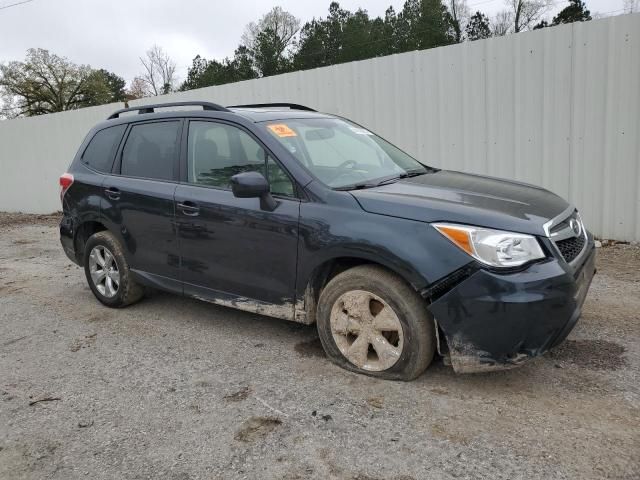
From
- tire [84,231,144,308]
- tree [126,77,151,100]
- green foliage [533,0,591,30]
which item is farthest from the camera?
tree [126,77,151,100]

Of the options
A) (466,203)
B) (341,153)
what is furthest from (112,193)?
(466,203)

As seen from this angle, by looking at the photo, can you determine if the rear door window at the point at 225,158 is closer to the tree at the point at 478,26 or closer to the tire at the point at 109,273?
the tire at the point at 109,273

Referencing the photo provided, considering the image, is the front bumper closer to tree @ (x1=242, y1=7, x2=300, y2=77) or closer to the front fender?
the front fender

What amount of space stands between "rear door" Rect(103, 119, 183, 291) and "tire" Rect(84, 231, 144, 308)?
5.6 inches

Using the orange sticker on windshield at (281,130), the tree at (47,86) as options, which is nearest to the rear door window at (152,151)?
the orange sticker on windshield at (281,130)

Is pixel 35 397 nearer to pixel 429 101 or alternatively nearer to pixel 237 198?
pixel 237 198

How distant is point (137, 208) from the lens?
4.59 metres

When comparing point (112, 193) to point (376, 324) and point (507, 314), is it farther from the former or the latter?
point (507, 314)

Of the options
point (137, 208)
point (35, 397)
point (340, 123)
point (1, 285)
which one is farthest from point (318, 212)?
point (1, 285)

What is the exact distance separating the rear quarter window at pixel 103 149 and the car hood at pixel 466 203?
2.65m

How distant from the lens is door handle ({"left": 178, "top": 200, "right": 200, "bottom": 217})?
4.12 metres

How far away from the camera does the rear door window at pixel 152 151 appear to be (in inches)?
176

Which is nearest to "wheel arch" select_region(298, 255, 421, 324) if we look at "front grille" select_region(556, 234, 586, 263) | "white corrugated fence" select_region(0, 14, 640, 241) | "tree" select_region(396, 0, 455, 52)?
"front grille" select_region(556, 234, 586, 263)

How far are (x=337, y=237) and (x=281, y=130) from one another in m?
1.07
